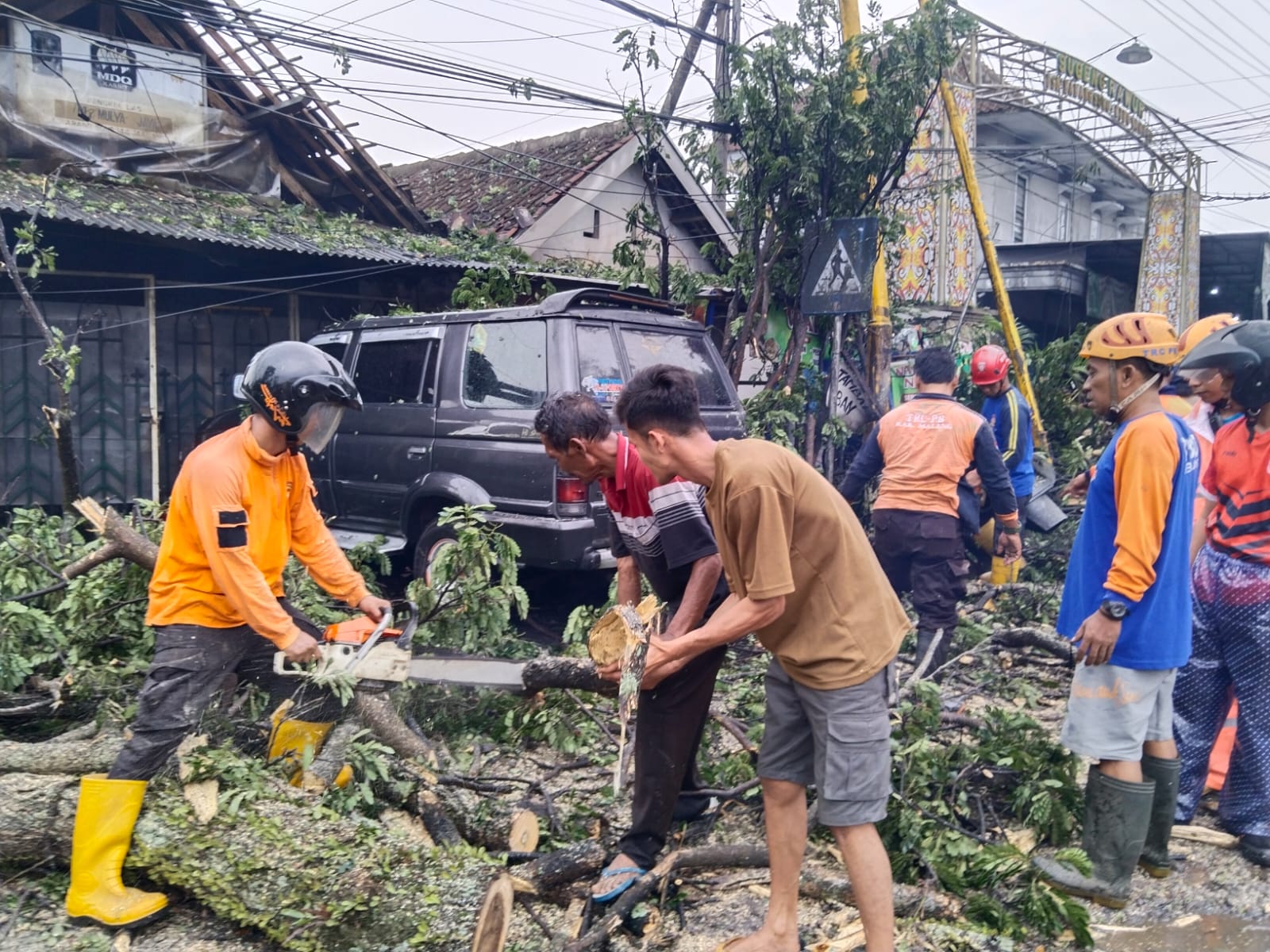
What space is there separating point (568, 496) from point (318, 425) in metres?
2.50

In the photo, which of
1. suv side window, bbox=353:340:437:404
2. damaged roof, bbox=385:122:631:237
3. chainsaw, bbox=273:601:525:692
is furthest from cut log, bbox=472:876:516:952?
damaged roof, bbox=385:122:631:237

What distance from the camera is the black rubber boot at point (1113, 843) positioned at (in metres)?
3.29

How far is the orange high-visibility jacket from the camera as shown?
3.01 m

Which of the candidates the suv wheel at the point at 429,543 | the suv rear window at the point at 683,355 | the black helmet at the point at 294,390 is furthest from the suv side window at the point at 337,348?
the black helmet at the point at 294,390

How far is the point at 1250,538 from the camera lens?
3.78 m

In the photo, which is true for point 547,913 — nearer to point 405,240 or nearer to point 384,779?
point 384,779

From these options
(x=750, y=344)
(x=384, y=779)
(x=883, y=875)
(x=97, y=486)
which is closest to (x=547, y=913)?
(x=384, y=779)

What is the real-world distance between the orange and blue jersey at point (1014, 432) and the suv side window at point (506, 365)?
9.89 ft

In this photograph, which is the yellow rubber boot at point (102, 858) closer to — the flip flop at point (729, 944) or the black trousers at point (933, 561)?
the flip flop at point (729, 944)

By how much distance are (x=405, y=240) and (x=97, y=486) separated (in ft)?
13.1

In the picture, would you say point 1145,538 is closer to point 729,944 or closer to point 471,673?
point 729,944

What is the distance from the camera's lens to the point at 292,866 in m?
2.84

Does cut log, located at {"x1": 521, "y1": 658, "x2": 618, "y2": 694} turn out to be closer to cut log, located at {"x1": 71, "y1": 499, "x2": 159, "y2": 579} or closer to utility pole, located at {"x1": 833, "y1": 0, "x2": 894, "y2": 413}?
cut log, located at {"x1": 71, "y1": 499, "x2": 159, "y2": 579}

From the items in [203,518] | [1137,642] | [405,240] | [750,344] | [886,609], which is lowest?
[1137,642]
